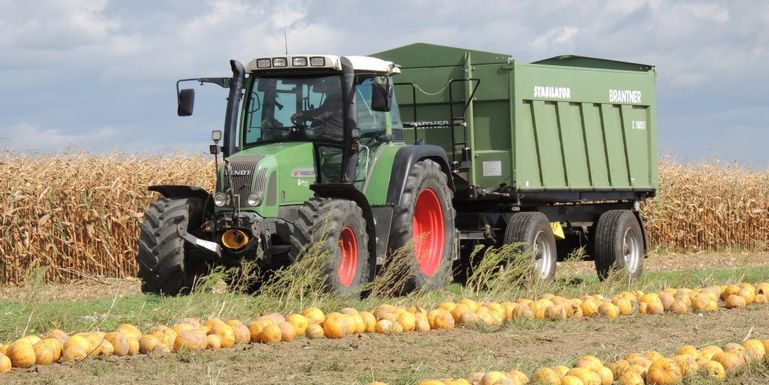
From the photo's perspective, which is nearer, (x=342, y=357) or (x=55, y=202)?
(x=342, y=357)

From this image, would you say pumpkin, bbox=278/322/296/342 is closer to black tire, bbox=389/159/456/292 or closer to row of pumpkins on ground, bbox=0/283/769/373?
row of pumpkins on ground, bbox=0/283/769/373

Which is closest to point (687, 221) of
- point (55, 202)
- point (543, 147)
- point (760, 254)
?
point (760, 254)

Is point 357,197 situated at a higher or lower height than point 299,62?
lower

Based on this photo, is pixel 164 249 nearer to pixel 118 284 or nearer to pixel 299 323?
pixel 299 323

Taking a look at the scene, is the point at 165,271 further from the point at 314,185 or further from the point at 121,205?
the point at 121,205

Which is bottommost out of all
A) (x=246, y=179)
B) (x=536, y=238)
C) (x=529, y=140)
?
(x=536, y=238)

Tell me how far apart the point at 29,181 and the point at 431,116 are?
7064 millimetres

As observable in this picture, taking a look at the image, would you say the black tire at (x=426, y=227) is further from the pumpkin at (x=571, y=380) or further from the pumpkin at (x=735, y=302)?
the pumpkin at (x=571, y=380)

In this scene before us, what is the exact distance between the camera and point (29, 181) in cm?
1834

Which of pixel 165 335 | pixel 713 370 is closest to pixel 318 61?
pixel 165 335

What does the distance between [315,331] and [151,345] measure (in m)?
1.46

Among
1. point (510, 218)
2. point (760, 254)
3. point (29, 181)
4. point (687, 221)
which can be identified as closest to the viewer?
point (510, 218)

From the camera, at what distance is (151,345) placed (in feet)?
26.2

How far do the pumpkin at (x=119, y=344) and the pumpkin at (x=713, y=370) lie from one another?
12.3 ft
